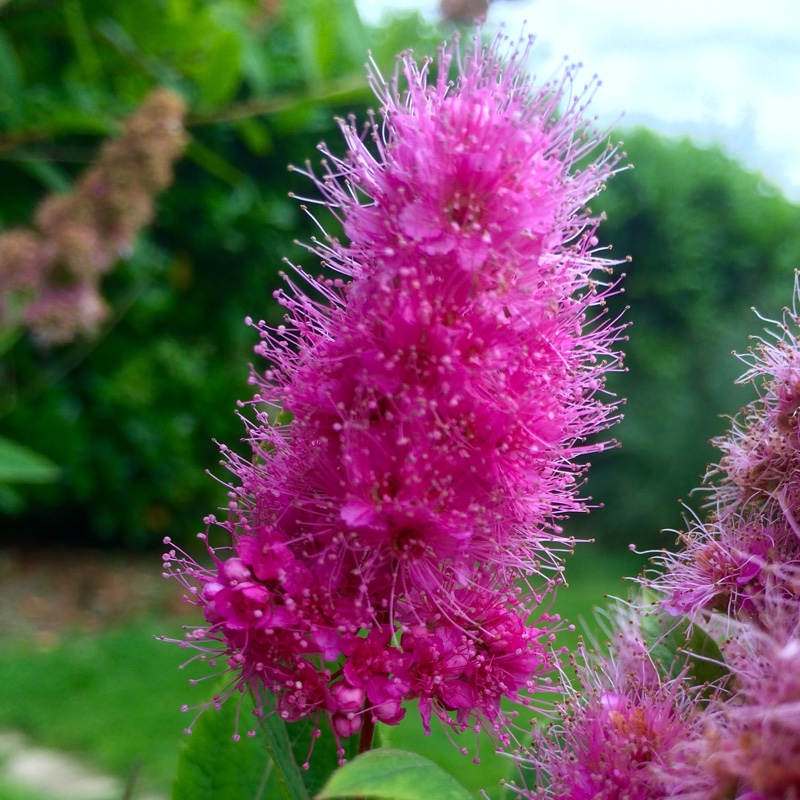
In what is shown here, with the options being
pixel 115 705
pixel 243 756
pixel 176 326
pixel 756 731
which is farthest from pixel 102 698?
pixel 756 731

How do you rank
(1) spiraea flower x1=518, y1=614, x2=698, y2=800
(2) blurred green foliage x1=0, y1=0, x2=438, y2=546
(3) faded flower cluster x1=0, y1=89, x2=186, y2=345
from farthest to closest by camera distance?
1. (2) blurred green foliage x1=0, y1=0, x2=438, y2=546
2. (3) faded flower cluster x1=0, y1=89, x2=186, y2=345
3. (1) spiraea flower x1=518, y1=614, x2=698, y2=800

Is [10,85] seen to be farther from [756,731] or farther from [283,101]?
[756,731]

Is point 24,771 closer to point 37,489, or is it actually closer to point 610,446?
point 37,489

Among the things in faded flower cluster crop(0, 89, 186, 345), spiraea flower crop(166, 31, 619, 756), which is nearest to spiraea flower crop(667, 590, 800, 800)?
spiraea flower crop(166, 31, 619, 756)

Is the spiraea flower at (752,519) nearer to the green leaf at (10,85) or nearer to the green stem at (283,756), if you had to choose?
the green stem at (283,756)

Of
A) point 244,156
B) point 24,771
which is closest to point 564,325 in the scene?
point 24,771

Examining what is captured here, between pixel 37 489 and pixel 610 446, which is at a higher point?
pixel 37 489

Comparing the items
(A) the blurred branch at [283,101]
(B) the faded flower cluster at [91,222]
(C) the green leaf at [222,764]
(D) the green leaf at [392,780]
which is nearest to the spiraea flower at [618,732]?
(D) the green leaf at [392,780]

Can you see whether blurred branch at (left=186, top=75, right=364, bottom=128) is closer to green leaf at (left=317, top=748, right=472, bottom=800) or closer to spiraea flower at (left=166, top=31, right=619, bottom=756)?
spiraea flower at (left=166, top=31, right=619, bottom=756)
